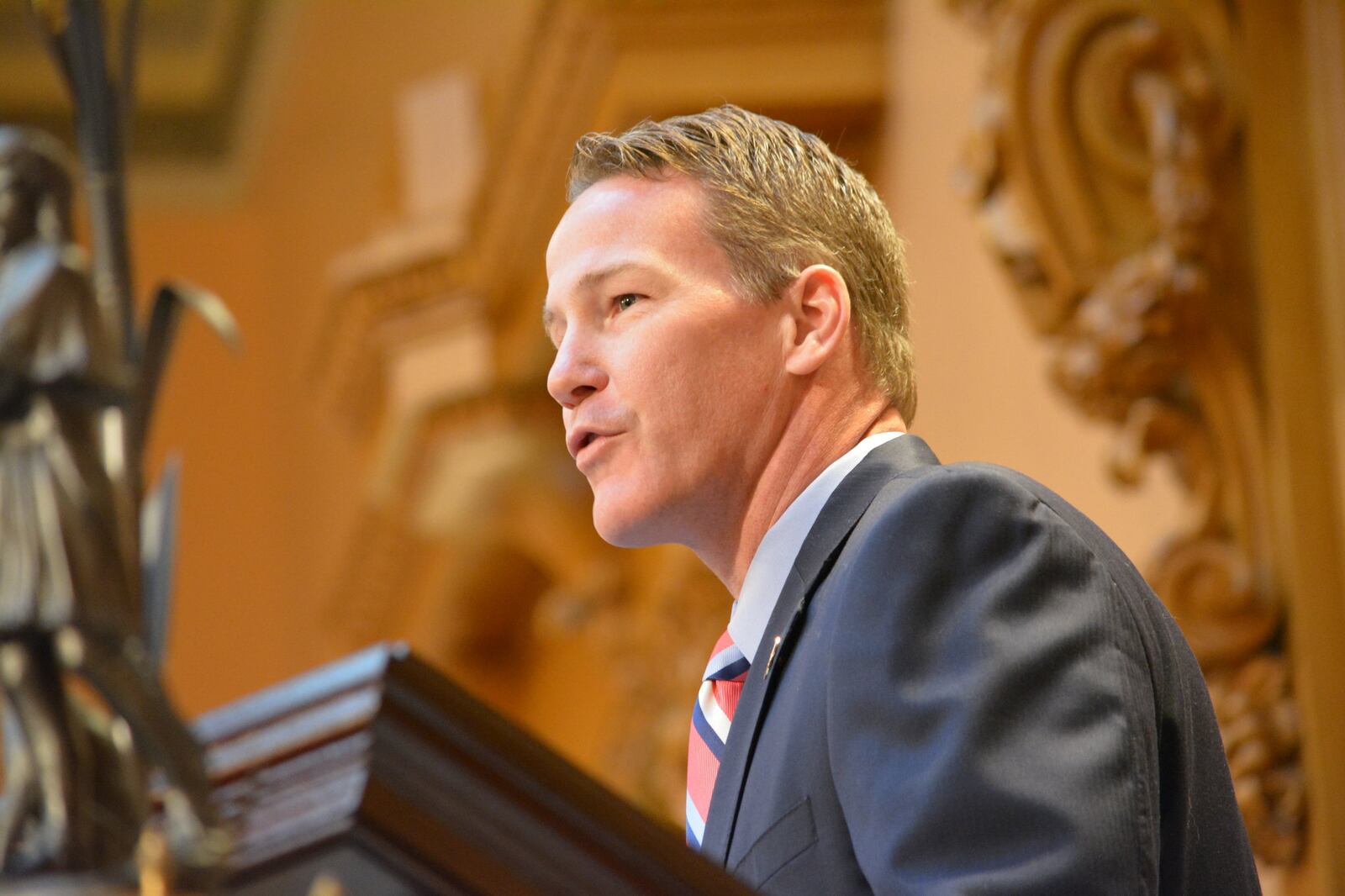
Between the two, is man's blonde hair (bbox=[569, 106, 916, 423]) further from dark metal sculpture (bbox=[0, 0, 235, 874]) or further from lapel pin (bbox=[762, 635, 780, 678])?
dark metal sculpture (bbox=[0, 0, 235, 874])

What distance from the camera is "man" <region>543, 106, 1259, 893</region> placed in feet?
4.20

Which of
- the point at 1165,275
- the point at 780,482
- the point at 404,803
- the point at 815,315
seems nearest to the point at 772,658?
the point at 780,482

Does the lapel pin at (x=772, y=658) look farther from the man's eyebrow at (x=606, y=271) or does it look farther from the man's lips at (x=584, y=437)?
the man's eyebrow at (x=606, y=271)

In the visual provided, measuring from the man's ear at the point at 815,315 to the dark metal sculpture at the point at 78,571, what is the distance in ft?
2.60

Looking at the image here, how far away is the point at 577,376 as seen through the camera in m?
1.77

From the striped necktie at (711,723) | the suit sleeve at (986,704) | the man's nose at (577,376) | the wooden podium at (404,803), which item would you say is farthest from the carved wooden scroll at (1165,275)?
the wooden podium at (404,803)

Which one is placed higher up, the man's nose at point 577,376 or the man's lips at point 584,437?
the man's nose at point 577,376

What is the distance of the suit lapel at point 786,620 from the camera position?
1.54 metres

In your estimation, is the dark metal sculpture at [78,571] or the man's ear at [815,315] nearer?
the dark metal sculpture at [78,571]

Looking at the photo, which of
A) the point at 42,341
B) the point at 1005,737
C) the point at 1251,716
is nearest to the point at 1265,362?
the point at 1251,716

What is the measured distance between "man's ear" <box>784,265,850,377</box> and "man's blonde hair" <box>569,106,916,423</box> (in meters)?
0.02

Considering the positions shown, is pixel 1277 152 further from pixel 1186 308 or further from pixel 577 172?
pixel 577 172

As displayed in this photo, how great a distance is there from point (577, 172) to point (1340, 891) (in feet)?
4.98

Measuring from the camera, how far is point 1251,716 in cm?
276
